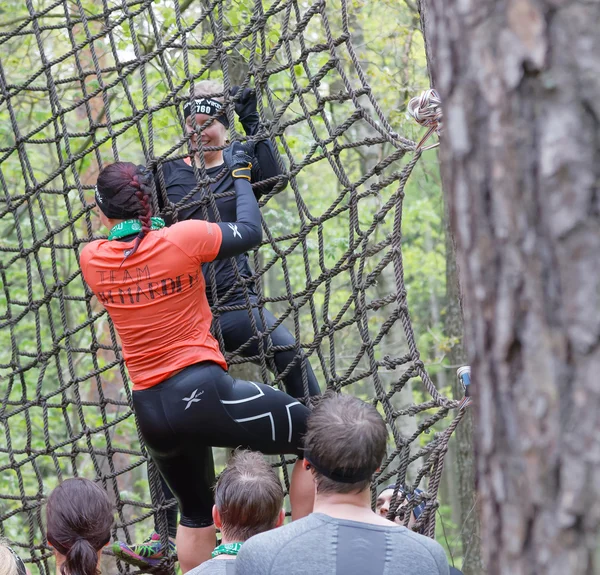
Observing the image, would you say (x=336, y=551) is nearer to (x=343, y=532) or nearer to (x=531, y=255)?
(x=343, y=532)

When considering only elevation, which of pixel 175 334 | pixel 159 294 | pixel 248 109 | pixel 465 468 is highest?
pixel 248 109

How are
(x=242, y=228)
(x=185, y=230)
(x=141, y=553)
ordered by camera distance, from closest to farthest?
(x=185, y=230)
(x=242, y=228)
(x=141, y=553)

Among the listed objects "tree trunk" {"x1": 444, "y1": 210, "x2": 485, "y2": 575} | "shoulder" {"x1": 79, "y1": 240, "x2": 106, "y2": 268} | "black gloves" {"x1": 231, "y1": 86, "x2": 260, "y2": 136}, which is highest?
"black gloves" {"x1": 231, "y1": 86, "x2": 260, "y2": 136}

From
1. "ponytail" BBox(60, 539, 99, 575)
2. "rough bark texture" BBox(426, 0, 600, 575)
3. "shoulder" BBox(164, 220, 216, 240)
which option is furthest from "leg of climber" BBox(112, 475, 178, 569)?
"rough bark texture" BBox(426, 0, 600, 575)

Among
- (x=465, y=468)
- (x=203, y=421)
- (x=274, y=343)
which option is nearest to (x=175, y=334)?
(x=203, y=421)

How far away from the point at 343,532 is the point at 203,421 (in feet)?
2.20

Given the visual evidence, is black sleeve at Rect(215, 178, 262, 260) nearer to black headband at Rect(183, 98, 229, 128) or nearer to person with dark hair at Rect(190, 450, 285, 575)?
black headband at Rect(183, 98, 229, 128)

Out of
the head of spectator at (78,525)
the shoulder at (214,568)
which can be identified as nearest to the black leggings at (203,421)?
the head of spectator at (78,525)

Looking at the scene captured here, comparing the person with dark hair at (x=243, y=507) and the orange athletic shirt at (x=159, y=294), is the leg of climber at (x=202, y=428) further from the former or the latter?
the person with dark hair at (x=243, y=507)

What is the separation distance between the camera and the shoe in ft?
7.48

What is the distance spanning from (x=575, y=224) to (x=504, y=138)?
0.31ft

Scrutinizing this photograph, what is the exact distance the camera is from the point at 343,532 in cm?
138

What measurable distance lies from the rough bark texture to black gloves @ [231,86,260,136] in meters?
1.73

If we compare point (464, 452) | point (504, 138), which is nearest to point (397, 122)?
point (464, 452)
